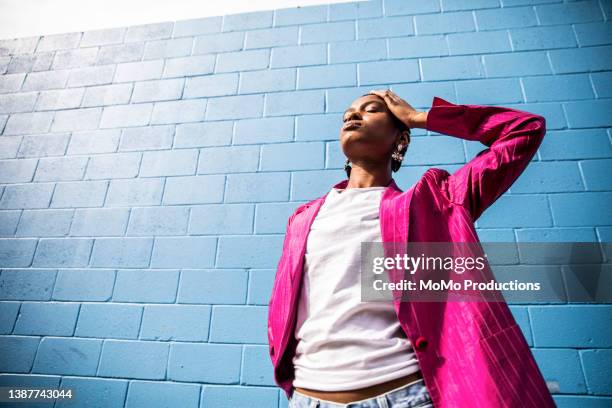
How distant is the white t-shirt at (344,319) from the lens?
0.81m

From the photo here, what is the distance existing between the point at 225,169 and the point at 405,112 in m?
1.04

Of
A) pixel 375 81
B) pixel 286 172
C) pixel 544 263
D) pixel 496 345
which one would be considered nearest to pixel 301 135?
pixel 286 172

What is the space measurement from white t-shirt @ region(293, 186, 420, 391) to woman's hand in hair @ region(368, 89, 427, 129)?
0.78ft

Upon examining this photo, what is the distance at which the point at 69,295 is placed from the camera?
175 centimetres

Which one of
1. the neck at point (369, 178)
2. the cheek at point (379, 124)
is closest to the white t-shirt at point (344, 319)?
the neck at point (369, 178)

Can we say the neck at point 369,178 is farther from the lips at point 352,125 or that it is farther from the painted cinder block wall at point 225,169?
the painted cinder block wall at point 225,169

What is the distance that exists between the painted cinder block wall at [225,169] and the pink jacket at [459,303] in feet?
1.94

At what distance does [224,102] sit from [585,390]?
206 cm

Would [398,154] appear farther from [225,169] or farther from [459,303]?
[225,169]

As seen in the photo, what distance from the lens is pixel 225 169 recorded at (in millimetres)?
1886

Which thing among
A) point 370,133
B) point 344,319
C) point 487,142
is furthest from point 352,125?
point 344,319

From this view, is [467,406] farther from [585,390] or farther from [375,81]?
[375,81]

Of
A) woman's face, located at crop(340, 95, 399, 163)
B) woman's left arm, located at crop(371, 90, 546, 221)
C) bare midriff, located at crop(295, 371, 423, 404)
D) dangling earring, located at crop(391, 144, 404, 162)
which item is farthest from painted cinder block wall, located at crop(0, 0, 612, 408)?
bare midriff, located at crop(295, 371, 423, 404)

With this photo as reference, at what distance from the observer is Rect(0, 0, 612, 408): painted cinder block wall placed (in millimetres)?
1536
